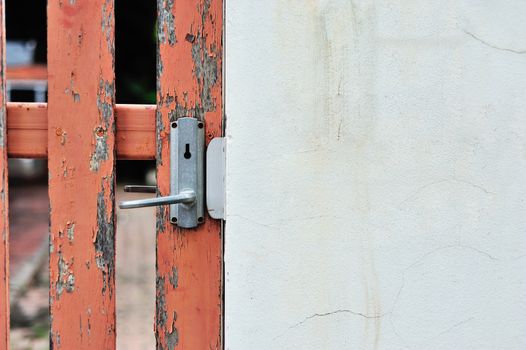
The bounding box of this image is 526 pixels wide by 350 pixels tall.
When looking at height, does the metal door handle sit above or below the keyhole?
below

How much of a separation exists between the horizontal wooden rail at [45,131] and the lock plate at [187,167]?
0.06 metres

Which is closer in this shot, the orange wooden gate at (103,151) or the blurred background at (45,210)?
the orange wooden gate at (103,151)

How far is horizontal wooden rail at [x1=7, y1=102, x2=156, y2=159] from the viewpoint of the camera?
147cm

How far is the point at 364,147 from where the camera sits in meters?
1.41

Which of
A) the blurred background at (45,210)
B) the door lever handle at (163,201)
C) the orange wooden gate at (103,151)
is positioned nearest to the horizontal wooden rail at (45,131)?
the orange wooden gate at (103,151)

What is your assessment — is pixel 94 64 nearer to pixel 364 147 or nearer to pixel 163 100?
pixel 163 100

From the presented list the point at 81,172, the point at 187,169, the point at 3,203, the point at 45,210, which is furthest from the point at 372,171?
the point at 45,210

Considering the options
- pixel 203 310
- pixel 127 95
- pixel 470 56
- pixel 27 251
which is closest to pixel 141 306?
pixel 27 251

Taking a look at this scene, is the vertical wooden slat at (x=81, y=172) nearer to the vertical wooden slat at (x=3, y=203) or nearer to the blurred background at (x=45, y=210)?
the vertical wooden slat at (x=3, y=203)

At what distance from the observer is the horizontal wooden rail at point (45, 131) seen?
147 centimetres

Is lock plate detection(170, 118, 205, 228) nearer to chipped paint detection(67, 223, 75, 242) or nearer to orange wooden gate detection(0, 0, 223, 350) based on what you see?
orange wooden gate detection(0, 0, 223, 350)

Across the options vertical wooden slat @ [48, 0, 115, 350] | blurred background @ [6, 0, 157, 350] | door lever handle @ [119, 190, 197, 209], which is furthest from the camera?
blurred background @ [6, 0, 157, 350]

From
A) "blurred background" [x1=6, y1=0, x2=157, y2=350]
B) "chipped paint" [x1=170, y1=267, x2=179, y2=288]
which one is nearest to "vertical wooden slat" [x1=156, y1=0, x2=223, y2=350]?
"chipped paint" [x1=170, y1=267, x2=179, y2=288]

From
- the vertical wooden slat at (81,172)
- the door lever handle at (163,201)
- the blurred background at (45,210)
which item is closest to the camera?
the door lever handle at (163,201)
